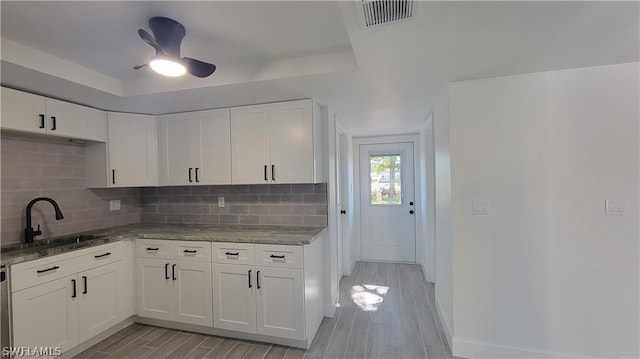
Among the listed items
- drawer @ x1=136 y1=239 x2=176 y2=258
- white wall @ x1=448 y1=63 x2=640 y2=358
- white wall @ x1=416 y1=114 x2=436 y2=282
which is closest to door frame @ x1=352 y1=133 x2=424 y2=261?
white wall @ x1=416 y1=114 x2=436 y2=282

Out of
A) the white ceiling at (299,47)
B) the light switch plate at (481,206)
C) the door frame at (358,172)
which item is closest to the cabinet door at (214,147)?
the white ceiling at (299,47)

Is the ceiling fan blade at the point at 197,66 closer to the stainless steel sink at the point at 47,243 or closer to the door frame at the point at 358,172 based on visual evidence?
the stainless steel sink at the point at 47,243

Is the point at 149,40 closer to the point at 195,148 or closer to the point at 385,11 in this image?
the point at 385,11

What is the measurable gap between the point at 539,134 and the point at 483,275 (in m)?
1.14

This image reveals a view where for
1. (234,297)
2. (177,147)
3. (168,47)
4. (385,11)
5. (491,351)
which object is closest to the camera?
(385,11)

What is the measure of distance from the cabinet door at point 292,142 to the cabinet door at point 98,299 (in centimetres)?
171

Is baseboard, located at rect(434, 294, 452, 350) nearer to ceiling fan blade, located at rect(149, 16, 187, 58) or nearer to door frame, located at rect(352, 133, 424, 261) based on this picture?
door frame, located at rect(352, 133, 424, 261)

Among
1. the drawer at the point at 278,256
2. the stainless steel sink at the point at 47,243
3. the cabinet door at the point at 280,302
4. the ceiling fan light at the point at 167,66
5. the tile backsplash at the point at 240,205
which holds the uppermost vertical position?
the ceiling fan light at the point at 167,66

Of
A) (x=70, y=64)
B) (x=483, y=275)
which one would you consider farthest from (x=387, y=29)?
(x=70, y=64)

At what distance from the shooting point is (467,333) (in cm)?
212

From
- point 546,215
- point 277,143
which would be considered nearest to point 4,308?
point 277,143

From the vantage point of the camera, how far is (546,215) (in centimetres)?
197

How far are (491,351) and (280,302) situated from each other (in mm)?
1693

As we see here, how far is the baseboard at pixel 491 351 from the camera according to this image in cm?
199
